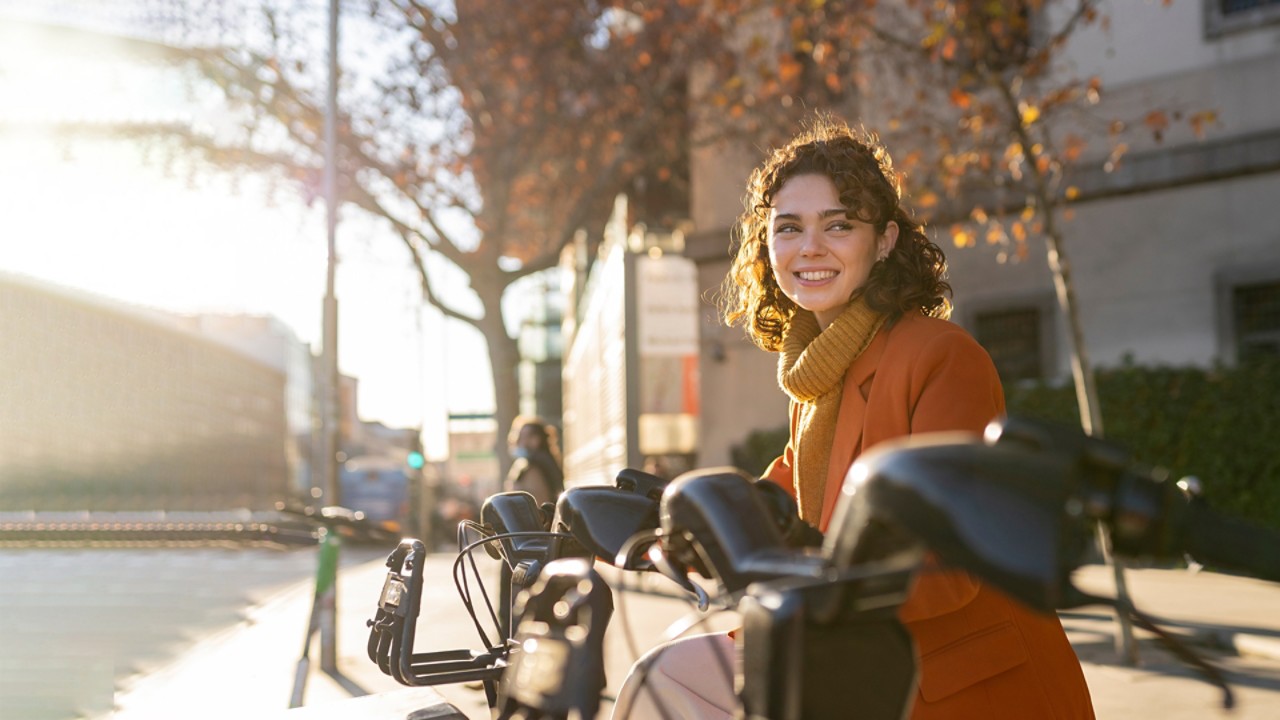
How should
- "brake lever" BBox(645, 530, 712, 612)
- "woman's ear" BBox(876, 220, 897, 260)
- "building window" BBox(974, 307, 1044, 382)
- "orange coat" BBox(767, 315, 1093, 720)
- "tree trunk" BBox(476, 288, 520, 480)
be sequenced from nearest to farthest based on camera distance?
"brake lever" BBox(645, 530, 712, 612) < "orange coat" BBox(767, 315, 1093, 720) < "woman's ear" BBox(876, 220, 897, 260) < "building window" BBox(974, 307, 1044, 382) < "tree trunk" BBox(476, 288, 520, 480)

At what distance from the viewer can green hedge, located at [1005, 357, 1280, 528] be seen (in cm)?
1469

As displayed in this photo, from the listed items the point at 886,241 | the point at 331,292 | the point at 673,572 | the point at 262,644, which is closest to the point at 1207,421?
the point at 331,292

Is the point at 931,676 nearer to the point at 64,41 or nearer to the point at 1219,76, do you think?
the point at 1219,76

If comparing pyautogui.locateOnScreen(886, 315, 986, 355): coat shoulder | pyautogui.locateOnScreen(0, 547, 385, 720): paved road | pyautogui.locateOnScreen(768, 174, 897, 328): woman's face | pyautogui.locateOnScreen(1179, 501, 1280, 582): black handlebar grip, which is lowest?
pyautogui.locateOnScreen(0, 547, 385, 720): paved road

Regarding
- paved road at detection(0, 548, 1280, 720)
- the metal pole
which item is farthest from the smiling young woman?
the metal pole

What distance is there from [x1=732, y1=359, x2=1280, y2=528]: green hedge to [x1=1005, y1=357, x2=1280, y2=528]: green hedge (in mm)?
12

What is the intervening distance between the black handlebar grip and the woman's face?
4.08 ft

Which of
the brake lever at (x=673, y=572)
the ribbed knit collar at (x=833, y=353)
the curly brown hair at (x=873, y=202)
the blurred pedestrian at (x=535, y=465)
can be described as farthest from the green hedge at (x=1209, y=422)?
the brake lever at (x=673, y=572)

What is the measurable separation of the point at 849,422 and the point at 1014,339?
16845 mm

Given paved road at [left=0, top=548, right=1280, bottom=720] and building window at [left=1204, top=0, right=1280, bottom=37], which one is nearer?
paved road at [left=0, top=548, right=1280, bottom=720]

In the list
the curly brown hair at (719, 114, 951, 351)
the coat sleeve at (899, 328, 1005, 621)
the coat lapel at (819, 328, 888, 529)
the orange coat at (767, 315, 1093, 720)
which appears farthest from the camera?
the curly brown hair at (719, 114, 951, 351)

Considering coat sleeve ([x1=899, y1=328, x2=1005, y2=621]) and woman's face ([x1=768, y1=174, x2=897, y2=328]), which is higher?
woman's face ([x1=768, y1=174, x2=897, y2=328])

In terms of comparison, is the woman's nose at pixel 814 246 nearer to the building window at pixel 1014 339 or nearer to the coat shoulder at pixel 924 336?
the coat shoulder at pixel 924 336

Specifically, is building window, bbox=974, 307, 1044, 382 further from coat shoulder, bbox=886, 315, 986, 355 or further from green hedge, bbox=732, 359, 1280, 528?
coat shoulder, bbox=886, 315, 986, 355
